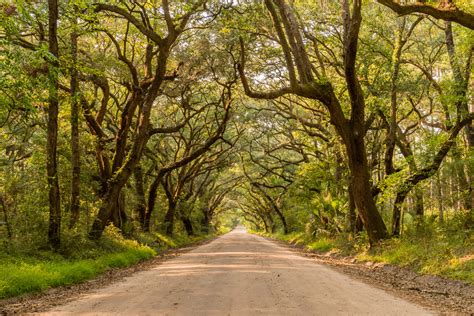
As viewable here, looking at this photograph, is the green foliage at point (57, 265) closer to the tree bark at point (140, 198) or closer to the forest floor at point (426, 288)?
the forest floor at point (426, 288)

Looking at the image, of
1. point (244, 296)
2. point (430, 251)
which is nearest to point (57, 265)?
point (244, 296)

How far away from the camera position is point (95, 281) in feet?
34.0

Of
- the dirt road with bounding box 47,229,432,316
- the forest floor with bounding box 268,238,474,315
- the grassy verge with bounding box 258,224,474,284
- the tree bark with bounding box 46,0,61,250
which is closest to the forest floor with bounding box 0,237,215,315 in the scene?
the dirt road with bounding box 47,229,432,316

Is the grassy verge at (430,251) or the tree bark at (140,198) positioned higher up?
the tree bark at (140,198)

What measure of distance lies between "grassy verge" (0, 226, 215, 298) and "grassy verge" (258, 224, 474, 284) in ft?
27.2

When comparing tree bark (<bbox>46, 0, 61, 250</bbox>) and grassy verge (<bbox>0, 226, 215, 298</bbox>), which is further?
tree bark (<bbox>46, 0, 61, 250</bbox>)

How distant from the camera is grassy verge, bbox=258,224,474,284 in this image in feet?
33.3

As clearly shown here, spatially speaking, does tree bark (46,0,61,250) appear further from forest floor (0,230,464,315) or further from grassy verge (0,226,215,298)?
forest floor (0,230,464,315)

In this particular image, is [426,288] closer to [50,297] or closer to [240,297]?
[240,297]

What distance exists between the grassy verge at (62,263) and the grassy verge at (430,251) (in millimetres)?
8279

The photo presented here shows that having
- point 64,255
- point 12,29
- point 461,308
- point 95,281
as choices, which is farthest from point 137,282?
point 461,308

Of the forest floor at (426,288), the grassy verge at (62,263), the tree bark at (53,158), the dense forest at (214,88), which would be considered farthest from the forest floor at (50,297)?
the forest floor at (426,288)

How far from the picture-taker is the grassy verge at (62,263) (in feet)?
27.8

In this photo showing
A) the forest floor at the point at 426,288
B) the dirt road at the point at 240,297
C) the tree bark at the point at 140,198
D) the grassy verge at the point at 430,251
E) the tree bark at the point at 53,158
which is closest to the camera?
the dirt road at the point at 240,297
